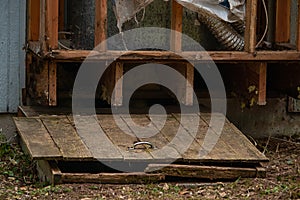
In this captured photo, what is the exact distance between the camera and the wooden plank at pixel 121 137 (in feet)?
16.7

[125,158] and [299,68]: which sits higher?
[299,68]

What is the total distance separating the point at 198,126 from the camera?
18.9 feet

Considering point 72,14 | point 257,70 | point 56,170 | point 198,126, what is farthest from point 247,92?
point 56,170

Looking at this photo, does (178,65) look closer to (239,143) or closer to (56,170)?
(239,143)

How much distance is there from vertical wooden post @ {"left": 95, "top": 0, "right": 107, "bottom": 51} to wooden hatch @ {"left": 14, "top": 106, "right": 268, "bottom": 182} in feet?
1.95

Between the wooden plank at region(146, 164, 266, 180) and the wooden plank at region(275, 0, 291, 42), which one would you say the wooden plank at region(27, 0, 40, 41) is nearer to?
the wooden plank at region(146, 164, 266, 180)

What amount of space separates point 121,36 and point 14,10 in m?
1.03

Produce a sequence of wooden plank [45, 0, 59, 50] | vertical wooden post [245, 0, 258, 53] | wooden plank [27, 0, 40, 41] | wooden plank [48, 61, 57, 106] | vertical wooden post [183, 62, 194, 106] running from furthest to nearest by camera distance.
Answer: wooden plank [27, 0, 40, 41], vertical wooden post [183, 62, 194, 106], vertical wooden post [245, 0, 258, 53], wooden plank [48, 61, 57, 106], wooden plank [45, 0, 59, 50]

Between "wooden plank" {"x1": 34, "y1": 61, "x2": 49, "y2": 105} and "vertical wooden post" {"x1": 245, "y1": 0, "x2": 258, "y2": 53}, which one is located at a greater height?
"vertical wooden post" {"x1": 245, "y1": 0, "x2": 258, "y2": 53}

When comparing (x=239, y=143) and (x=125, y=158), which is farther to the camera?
(x=239, y=143)

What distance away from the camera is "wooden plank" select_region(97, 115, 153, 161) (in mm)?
5078

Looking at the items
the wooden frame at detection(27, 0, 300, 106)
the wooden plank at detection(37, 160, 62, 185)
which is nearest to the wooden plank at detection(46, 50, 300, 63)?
the wooden frame at detection(27, 0, 300, 106)

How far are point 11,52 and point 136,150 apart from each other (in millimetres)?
1862

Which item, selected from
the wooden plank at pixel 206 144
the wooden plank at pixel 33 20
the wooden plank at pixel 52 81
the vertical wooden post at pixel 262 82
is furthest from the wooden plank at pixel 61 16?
the vertical wooden post at pixel 262 82
